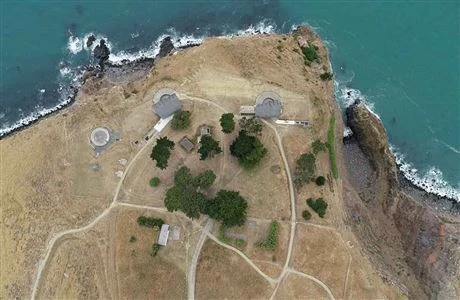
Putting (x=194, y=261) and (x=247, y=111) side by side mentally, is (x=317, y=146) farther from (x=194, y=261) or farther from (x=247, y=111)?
(x=194, y=261)

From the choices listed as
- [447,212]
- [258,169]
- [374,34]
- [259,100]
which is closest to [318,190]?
[258,169]

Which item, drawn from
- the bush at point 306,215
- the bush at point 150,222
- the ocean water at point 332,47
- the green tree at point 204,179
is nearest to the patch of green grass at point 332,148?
the bush at point 306,215

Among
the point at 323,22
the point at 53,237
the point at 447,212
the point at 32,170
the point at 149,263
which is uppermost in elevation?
the point at 323,22

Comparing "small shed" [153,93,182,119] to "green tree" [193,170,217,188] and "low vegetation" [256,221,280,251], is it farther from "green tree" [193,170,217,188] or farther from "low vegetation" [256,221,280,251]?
"low vegetation" [256,221,280,251]

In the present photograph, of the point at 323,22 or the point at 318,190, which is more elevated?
the point at 323,22

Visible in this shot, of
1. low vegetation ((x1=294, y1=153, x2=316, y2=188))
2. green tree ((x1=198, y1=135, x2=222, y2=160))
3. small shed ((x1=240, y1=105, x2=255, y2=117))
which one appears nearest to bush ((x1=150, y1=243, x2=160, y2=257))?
green tree ((x1=198, y1=135, x2=222, y2=160))

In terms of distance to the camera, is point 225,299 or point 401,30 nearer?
point 225,299

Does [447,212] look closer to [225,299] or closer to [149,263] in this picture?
[225,299]
